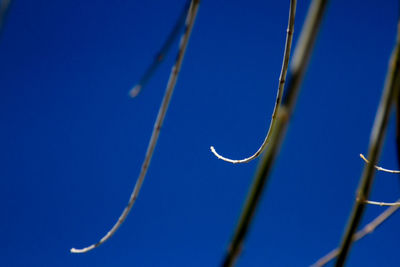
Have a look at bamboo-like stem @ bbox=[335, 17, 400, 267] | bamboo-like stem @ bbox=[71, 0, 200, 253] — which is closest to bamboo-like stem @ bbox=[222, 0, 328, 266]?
bamboo-like stem @ bbox=[335, 17, 400, 267]

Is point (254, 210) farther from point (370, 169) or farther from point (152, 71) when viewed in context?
point (152, 71)

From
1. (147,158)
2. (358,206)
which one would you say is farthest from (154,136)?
(358,206)

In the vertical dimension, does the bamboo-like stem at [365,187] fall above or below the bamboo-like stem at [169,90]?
below

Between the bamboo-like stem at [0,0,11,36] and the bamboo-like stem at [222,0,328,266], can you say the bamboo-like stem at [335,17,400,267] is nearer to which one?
the bamboo-like stem at [222,0,328,266]

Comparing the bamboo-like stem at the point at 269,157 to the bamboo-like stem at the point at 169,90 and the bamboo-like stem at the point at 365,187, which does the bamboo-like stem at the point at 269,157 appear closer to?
the bamboo-like stem at the point at 365,187

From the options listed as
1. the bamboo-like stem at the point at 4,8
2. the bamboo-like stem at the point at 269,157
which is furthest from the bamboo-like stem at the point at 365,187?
the bamboo-like stem at the point at 4,8

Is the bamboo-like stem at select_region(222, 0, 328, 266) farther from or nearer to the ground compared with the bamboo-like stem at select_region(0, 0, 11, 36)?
nearer to the ground

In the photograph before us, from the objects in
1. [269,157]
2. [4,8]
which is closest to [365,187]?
[269,157]

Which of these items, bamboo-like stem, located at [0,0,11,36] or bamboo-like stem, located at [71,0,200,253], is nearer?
bamboo-like stem, located at [0,0,11,36]

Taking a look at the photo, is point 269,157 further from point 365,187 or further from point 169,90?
point 169,90

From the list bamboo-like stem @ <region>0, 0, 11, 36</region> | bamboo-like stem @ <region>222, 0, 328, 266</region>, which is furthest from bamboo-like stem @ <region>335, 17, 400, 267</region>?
bamboo-like stem @ <region>0, 0, 11, 36</region>

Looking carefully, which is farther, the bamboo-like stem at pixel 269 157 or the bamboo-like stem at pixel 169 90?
the bamboo-like stem at pixel 169 90
